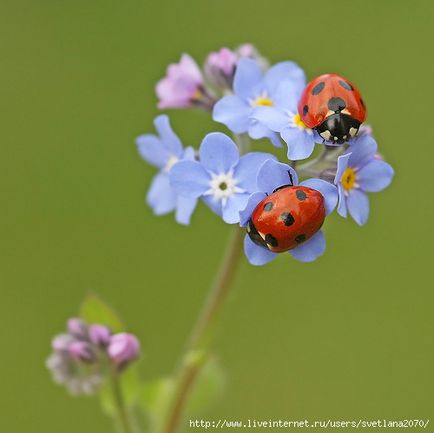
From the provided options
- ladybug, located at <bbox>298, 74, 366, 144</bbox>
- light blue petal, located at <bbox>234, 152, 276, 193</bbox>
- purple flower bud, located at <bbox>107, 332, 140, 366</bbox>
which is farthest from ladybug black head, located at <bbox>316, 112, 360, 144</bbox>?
purple flower bud, located at <bbox>107, 332, 140, 366</bbox>

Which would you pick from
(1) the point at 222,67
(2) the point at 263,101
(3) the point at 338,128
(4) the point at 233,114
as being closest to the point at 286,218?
(3) the point at 338,128

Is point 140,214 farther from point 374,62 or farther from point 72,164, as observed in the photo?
point 374,62

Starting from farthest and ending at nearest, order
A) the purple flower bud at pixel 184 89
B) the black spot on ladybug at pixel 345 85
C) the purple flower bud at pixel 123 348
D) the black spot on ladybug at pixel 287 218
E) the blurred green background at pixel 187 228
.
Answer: the blurred green background at pixel 187 228
the purple flower bud at pixel 184 89
the purple flower bud at pixel 123 348
the black spot on ladybug at pixel 345 85
the black spot on ladybug at pixel 287 218

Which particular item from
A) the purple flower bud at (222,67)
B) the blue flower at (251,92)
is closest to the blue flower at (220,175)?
the blue flower at (251,92)

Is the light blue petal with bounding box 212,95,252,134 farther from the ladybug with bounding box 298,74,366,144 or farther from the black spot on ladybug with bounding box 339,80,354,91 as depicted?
the black spot on ladybug with bounding box 339,80,354,91

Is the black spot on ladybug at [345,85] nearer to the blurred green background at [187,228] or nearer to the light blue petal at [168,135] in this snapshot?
the light blue petal at [168,135]

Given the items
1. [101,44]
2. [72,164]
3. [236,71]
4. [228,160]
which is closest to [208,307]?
[228,160]
